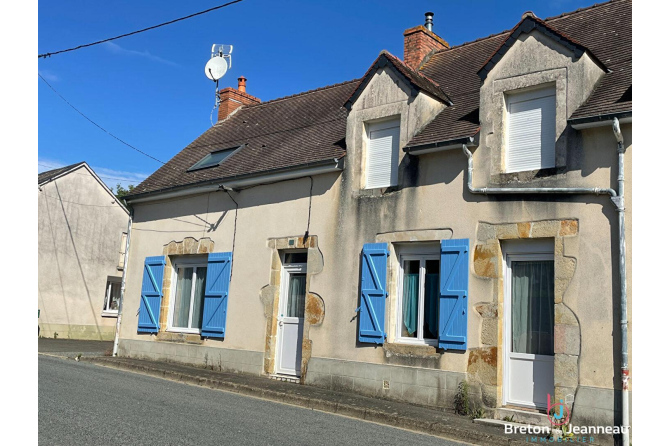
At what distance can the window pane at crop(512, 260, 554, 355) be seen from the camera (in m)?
7.90

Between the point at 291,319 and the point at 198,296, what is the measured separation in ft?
8.79

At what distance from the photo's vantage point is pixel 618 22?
9.51 meters

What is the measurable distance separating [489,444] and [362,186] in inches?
185

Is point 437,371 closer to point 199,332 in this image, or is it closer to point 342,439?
point 342,439

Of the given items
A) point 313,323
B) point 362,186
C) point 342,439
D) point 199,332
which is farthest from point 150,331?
point 342,439

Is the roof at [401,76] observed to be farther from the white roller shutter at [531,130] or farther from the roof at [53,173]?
the roof at [53,173]

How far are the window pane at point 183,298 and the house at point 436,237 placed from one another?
0.14 ft

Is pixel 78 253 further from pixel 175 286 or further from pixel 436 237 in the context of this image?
pixel 436 237

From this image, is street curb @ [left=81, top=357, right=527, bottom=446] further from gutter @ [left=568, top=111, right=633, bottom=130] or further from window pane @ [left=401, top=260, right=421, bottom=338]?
gutter @ [left=568, top=111, right=633, bottom=130]

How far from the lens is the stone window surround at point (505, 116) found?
7.84m

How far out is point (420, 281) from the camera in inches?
363

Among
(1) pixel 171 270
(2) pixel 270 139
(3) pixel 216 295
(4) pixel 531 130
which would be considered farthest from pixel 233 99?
(4) pixel 531 130

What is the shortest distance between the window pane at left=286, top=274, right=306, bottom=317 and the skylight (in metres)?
3.53

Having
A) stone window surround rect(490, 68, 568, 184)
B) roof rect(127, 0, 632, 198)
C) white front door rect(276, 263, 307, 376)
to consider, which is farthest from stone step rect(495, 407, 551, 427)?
white front door rect(276, 263, 307, 376)
